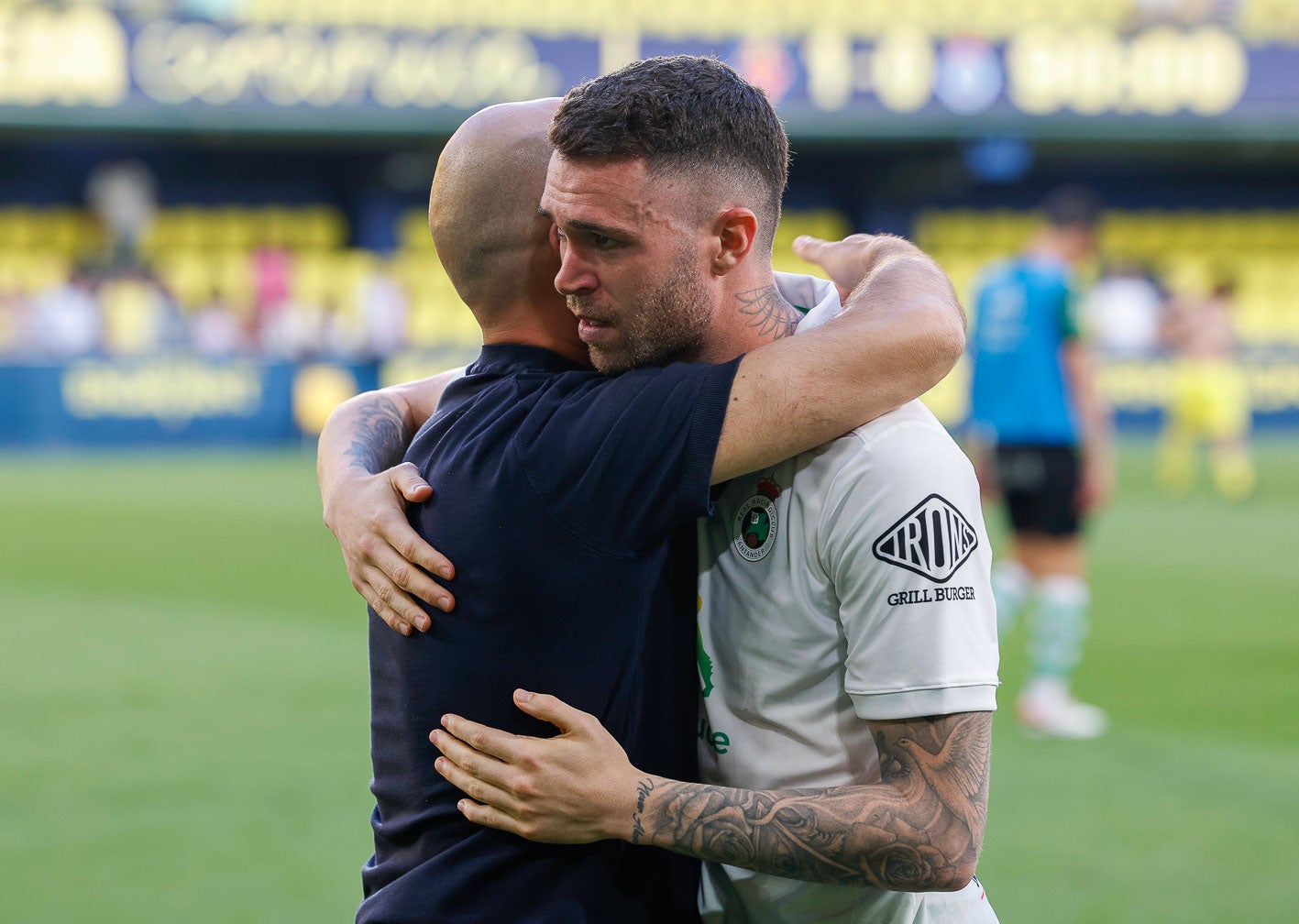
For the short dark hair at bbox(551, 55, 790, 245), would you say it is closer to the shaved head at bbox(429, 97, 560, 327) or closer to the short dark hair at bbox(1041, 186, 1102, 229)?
the shaved head at bbox(429, 97, 560, 327)

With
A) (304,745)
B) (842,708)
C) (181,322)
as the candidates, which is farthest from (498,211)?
(181,322)

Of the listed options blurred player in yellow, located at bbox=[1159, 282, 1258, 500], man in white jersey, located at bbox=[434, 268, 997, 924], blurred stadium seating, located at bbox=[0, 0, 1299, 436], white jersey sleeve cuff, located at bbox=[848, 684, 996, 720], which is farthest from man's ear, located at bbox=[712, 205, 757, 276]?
blurred stadium seating, located at bbox=[0, 0, 1299, 436]

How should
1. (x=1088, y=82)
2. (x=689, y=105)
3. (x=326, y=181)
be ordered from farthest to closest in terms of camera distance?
(x=326, y=181) → (x=1088, y=82) → (x=689, y=105)

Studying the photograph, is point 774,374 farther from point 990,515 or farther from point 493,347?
point 990,515

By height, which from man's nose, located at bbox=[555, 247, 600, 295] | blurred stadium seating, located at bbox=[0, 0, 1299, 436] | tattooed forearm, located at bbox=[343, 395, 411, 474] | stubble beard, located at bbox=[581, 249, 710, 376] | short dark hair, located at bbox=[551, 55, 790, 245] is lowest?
tattooed forearm, located at bbox=[343, 395, 411, 474]

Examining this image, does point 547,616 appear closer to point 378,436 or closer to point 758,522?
point 758,522

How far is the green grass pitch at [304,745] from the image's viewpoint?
16.0 feet

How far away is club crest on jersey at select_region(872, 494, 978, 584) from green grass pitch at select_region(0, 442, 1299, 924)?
9.35 feet

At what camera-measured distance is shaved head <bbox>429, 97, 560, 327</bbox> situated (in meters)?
2.30

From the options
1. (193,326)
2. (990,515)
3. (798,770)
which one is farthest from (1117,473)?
A: (798,770)

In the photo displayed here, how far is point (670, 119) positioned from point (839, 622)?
2.44 ft

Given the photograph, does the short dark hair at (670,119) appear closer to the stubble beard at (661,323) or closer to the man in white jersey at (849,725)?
the man in white jersey at (849,725)

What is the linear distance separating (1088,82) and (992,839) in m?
21.1

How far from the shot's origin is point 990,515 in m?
15.2
